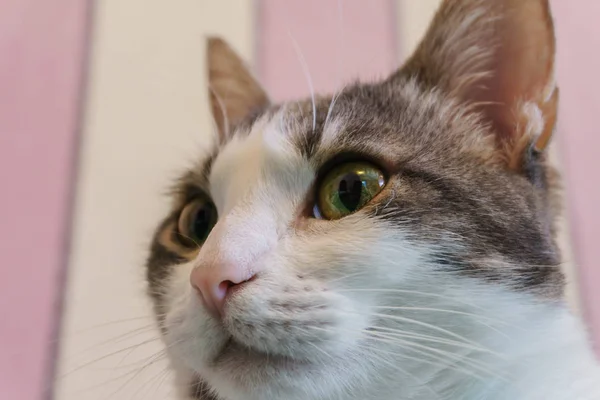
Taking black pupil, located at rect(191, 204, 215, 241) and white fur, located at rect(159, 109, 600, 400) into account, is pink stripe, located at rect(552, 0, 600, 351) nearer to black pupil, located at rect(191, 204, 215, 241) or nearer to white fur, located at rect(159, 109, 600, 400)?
white fur, located at rect(159, 109, 600, 400)

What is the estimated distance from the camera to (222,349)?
62 cm

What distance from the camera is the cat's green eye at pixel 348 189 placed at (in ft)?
2.27

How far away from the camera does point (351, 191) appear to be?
2.29ft

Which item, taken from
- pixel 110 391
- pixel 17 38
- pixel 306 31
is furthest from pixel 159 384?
pixel 306 31

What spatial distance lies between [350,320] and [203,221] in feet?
1.10

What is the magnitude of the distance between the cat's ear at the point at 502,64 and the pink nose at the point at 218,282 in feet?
1.27

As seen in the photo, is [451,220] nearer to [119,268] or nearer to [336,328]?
[336,328]

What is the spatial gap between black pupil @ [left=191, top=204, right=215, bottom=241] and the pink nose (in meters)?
0.24

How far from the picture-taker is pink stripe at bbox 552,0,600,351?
1.25 meters

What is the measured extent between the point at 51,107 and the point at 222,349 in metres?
0.71

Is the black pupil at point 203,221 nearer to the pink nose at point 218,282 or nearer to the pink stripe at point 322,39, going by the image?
the pink nose at point 218,282

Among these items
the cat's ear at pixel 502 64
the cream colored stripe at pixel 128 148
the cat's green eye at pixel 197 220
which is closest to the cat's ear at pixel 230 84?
the cream colored stripe at pixel 128 148

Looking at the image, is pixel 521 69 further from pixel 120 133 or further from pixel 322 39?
pixel 120 133

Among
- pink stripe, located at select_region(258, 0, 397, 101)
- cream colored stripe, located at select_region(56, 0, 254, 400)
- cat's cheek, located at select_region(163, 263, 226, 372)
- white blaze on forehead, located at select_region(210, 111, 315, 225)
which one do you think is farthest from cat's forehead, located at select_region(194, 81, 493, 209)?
pink stripe, located at select_region(258, 0, 397, 101)
